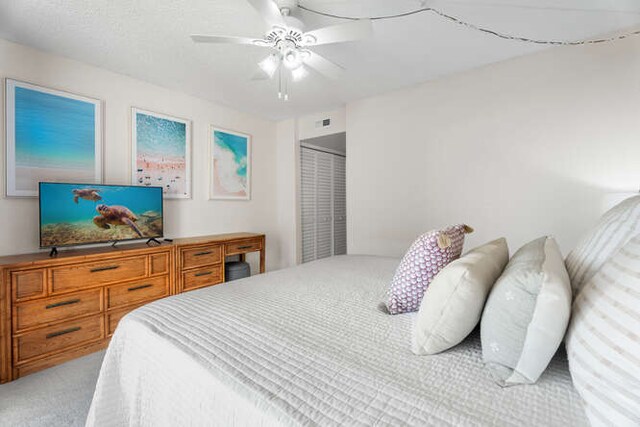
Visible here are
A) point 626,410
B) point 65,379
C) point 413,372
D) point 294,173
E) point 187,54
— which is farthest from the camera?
point 294,173

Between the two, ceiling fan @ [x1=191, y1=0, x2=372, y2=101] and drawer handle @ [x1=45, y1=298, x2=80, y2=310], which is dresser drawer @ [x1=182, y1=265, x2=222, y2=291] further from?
ceiling fan @ [x1=191, y1=0, x2=372, y2=101]

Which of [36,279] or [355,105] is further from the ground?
[355,105]

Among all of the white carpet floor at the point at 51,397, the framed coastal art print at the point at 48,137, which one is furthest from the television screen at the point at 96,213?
the white carpet floor at the point at 51,397

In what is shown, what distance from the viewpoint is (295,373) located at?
753mm

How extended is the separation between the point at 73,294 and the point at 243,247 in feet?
5.17

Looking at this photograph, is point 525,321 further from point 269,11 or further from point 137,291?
point 137,291

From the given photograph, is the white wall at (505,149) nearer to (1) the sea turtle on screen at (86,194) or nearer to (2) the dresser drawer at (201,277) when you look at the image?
(2) the dresser drawer at (201,277)

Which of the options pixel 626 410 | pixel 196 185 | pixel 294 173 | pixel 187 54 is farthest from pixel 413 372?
pixel 294 173

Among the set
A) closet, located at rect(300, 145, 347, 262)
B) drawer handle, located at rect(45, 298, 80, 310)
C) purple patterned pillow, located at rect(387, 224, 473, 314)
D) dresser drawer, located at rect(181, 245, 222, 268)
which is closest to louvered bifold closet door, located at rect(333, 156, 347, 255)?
closet, located at rect(300, 145, 347, 262)

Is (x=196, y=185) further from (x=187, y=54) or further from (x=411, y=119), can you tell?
(x=411, y=119)

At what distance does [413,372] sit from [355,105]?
3.19 m

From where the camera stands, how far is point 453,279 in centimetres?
83

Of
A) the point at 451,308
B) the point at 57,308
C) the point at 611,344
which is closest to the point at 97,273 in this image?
the point at 57,308

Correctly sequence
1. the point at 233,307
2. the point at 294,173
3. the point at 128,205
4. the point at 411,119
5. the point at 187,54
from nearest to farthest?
the point at 233,307 < the point at 187,54 < the point at 128,205 < the point at 411,119 < the point at 294,173
